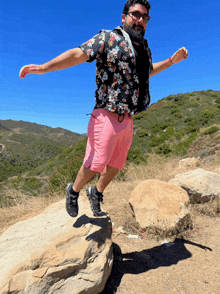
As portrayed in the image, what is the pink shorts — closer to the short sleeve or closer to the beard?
the short sleeve

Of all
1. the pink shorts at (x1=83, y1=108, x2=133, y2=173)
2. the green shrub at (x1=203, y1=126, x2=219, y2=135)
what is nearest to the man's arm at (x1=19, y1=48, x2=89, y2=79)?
the pink shorts at (x1=83, y1=108, x2=133, y2=173)

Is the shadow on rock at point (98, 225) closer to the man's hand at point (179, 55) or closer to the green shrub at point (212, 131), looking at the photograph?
the man's hand at point (179, 55)

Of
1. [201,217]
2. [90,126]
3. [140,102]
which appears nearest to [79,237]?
[90,126]

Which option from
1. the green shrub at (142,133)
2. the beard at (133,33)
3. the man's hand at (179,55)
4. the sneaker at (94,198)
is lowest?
the sneaker at (94,198)

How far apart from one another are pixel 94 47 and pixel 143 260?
6.98 ft

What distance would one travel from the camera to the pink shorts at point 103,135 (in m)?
1.72

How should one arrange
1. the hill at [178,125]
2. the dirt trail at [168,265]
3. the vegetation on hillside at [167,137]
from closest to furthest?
the dirt trail at [168,265]
the vegetation on hillside at [167,137]
the hill at [178,125]

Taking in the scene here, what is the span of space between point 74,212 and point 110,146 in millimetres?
779

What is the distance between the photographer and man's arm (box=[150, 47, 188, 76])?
6.86 ft

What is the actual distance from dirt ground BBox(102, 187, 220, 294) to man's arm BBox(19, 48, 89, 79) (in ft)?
6.23

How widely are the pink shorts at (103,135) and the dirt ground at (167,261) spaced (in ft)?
3.71

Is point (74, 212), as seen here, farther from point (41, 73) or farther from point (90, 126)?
point (41, 73)

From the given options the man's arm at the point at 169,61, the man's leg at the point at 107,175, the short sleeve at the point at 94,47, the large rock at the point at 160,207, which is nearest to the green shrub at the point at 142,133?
the large rock at the point at 160,207

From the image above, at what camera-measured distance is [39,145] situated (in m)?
51.9
